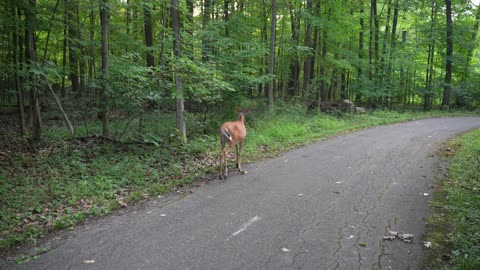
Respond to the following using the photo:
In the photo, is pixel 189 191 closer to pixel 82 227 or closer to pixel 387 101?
→ pixel 82 227

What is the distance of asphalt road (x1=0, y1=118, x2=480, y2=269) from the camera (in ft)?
12.9

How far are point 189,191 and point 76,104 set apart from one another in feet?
32.8

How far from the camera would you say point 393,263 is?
387cm

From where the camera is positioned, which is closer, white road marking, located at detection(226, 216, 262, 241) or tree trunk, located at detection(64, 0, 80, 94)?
white road marking, located at detection(226, 216, 262, 241)

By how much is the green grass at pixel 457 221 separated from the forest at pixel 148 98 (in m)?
4.89

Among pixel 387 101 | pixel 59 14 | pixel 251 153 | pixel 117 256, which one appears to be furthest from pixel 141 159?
pixel 387 101

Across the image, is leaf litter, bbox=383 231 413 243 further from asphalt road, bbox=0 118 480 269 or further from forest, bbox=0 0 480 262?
forest, bbox=0 0 480 262

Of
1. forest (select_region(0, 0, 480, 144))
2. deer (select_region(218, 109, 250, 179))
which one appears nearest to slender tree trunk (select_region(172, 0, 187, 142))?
forest (select_region(0, 0, 480, 144))

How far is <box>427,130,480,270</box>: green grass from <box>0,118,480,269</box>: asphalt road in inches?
8.9

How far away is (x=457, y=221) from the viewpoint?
4895 mm

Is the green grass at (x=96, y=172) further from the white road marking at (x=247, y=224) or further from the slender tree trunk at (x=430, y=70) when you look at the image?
the slender tree trunk at (x=430, y=70)

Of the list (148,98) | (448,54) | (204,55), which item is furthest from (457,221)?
(448,54)

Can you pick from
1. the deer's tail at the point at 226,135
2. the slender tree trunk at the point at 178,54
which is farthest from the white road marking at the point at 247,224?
the slender tree trunk at the point at 178,54

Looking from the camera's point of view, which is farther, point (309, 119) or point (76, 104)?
point (309, 119)
